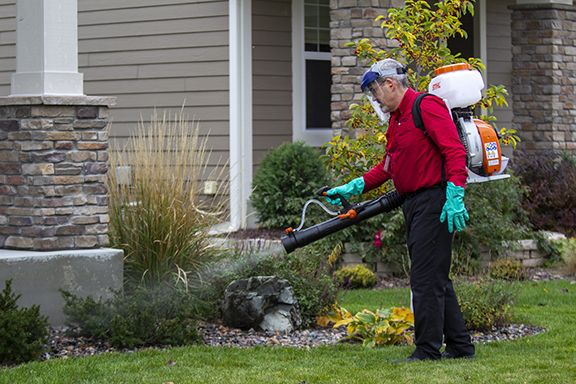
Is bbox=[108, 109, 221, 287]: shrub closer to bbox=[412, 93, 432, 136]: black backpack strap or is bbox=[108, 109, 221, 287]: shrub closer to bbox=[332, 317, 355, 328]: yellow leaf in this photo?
bbox=[332, 317, 355, 328]: yellow leaf

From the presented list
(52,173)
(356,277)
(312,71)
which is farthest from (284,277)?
(312,71)

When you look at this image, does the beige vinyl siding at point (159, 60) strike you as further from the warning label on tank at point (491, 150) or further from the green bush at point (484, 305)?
the warning label on tank at point (491, 150)

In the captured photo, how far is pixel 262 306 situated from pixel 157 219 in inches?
53.9

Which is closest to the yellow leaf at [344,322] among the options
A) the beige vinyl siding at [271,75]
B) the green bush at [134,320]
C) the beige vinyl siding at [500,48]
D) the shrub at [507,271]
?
the green bush at [134,320]

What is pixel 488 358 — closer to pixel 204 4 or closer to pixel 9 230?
pixel 9 230

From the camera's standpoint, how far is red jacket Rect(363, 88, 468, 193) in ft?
23.4

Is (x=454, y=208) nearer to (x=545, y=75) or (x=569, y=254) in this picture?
(x=569, y=254)

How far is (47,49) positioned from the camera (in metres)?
9.36

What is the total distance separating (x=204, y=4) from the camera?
14609 mm

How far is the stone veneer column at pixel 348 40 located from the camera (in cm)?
1363

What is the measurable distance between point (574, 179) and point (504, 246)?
205 cm

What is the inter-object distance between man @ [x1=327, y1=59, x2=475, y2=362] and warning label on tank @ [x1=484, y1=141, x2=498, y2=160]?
0.40 metres

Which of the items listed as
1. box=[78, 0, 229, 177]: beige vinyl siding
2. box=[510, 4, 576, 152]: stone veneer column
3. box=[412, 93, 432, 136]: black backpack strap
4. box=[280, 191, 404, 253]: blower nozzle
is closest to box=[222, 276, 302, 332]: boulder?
box=[280, 191, 404, 253]: blower nozzle

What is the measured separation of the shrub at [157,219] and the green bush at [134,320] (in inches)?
38.3
